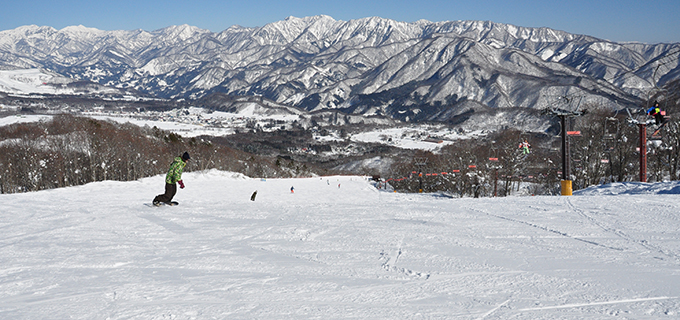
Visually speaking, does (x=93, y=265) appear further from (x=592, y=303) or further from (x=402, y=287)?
(x=592, y=303)

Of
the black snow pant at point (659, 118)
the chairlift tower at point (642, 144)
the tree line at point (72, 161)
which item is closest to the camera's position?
the black snow pant at point (659, 118)

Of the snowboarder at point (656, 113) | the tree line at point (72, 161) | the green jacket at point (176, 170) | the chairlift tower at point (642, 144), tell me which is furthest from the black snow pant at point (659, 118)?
the tree line at point (72, 161)

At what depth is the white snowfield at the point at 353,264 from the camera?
536 cm

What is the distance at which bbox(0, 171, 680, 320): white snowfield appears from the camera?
5363mm

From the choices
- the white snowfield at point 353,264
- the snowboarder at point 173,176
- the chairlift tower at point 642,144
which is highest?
the chairlift tower at point 642,144

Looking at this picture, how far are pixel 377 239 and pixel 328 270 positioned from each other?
8.07ft

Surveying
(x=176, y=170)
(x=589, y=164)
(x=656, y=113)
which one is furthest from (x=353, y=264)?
(x=589, y=164)

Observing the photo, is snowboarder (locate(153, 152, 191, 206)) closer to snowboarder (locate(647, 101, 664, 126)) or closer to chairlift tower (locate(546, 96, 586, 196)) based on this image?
chairlift tower (locate(546, 96, 586, 196))

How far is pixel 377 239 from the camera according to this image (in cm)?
934

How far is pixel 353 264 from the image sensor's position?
7.44 m

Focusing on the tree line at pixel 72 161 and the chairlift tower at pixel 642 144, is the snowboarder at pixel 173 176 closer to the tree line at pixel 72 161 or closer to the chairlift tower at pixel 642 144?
the chairlift tower at pixel 642 144

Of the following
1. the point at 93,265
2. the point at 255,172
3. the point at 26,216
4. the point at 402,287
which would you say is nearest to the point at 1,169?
the point at 255,172

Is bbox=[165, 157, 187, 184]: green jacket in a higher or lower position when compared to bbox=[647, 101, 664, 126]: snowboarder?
lower

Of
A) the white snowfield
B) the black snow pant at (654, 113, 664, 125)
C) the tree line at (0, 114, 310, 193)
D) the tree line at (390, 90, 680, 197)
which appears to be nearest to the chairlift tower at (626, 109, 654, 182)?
the black snow pant at (654, 113, 664, 125)
